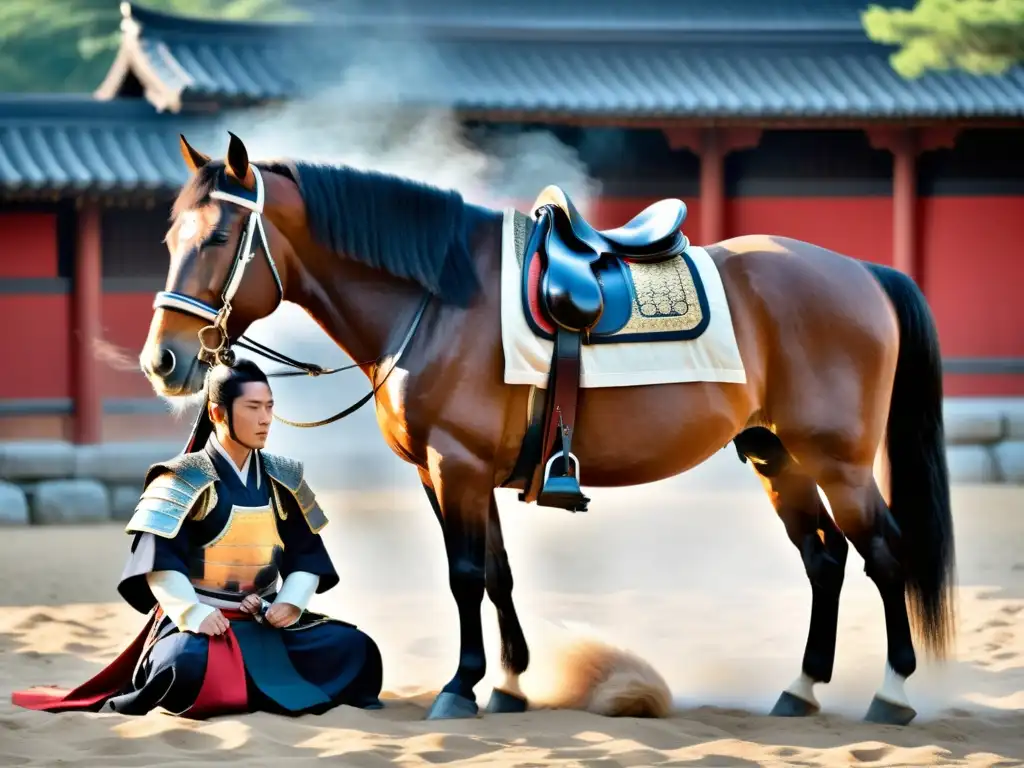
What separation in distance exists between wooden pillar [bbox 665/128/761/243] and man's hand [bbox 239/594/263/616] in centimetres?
949

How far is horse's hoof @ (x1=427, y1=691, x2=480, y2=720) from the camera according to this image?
5.12 metres

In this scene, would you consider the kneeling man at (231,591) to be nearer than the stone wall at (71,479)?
Yes

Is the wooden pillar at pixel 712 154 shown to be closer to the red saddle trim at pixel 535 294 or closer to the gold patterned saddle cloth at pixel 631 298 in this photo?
the gold patterned saddle cloth at pixel 631 298

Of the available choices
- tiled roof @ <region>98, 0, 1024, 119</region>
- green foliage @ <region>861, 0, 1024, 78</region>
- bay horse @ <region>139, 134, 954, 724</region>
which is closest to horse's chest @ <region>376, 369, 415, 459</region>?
bay horse @ <region>139, 134, 954, 724</region>

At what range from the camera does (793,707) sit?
550cm

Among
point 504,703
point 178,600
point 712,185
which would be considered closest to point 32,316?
point 712,185

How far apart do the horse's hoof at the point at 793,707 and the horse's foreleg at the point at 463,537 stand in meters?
1.20

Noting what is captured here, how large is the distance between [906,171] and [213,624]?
35.7 feet

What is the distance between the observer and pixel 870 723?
5.30 m

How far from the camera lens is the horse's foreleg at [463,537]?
5.05m

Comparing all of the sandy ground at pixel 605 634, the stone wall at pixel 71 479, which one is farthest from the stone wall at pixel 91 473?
the sandy ground at pixel 605 634

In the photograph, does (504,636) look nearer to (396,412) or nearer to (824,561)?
(396,412)

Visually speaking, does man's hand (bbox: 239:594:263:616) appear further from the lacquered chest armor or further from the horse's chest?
the horse's chest

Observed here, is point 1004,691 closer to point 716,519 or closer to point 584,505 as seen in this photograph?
point 584,505
